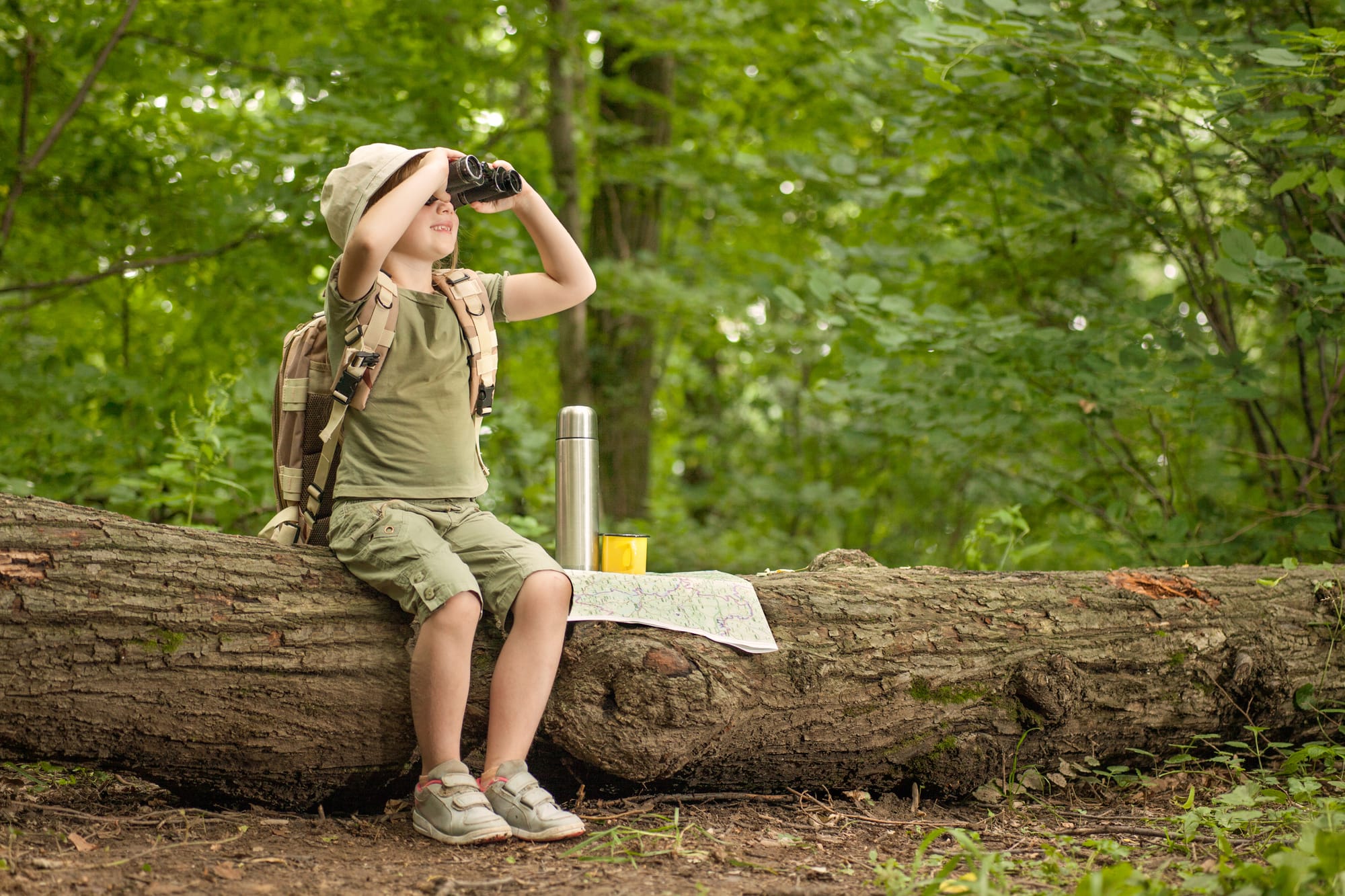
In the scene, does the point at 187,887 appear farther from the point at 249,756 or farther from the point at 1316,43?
the point at 1316,43

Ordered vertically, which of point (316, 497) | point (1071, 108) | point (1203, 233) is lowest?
point (316, 497)

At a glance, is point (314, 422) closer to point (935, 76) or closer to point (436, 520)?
point (436, 520)

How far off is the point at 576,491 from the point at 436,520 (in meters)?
0.66

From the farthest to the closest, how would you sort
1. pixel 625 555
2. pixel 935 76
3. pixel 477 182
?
pixel 935 76 → pixel 625 555 → pixel 477 182

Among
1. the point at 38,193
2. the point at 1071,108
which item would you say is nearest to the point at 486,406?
the point at 1071,108

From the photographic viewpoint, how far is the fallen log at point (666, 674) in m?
2.32

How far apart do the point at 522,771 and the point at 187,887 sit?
79cm

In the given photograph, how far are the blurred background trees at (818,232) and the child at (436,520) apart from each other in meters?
1.80

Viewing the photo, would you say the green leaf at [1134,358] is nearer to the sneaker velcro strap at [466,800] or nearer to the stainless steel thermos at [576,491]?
the stainless steel thermos at [576,491]

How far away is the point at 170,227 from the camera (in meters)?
5.50

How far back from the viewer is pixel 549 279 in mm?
3143

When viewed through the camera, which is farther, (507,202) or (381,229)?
(507,202)

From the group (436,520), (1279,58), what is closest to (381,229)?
(436,520)

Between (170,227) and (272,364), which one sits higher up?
(170,227)
